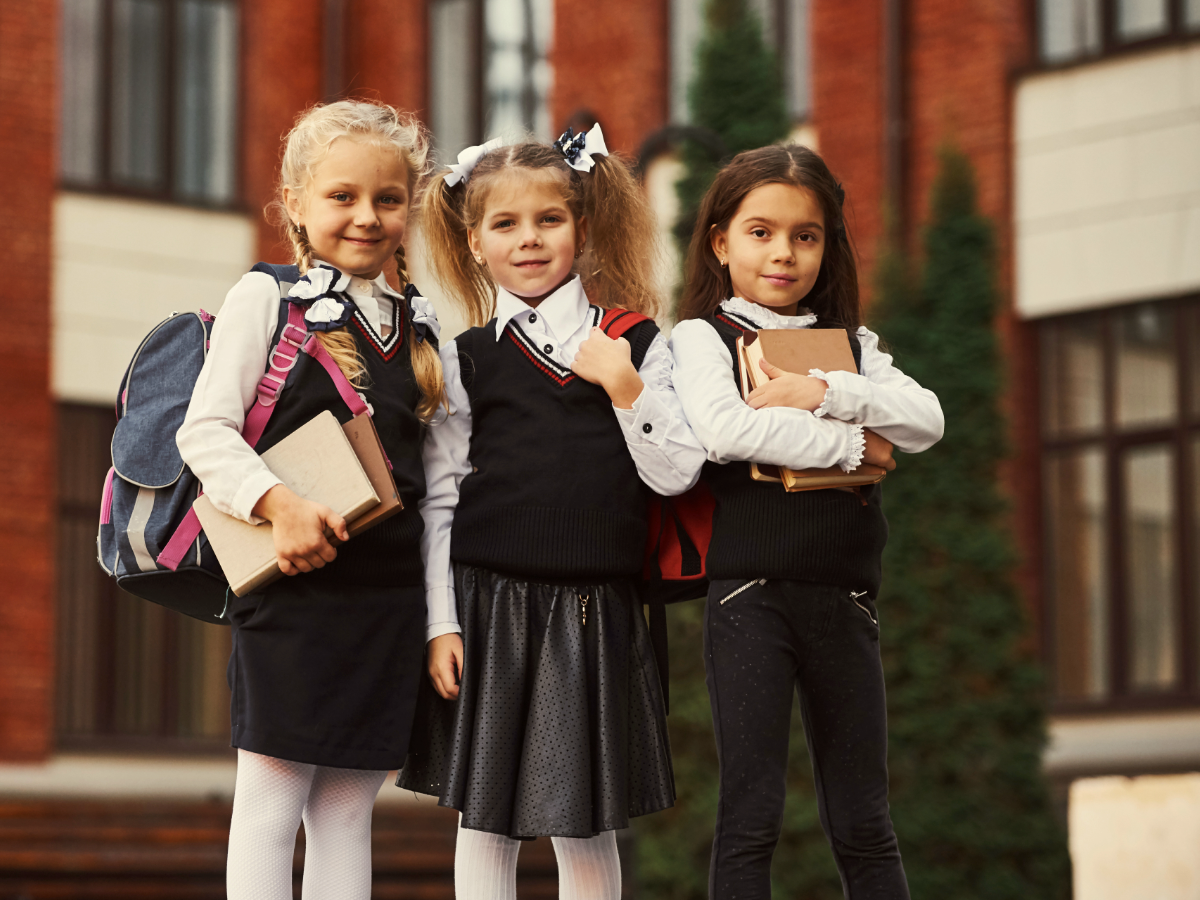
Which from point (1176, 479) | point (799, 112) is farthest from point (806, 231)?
point (799, 112)

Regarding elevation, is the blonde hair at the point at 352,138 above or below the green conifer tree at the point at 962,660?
above

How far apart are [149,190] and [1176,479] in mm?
8603

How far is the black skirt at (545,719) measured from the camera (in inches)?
129

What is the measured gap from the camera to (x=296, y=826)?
3359mm

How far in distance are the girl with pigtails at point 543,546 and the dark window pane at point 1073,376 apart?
25.7ft

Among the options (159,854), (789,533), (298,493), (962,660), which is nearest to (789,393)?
(789,533)

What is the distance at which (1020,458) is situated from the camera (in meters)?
10.9

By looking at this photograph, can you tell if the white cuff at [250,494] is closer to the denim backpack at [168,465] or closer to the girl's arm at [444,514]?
the denim backpack at [168,465]

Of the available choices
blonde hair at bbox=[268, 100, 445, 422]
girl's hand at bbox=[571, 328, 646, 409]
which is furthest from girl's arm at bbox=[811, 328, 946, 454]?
blonde hair at bbox=[268, 100, 445, 422]

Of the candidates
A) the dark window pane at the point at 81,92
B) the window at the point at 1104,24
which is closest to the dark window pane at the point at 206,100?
the dark window pane at the point at 81,92

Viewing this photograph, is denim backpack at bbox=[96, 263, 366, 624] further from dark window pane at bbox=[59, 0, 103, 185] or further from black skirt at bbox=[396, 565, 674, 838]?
dark window pane at bbox=[59, 0, 103, 185]

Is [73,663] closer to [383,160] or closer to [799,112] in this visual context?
[799,112]

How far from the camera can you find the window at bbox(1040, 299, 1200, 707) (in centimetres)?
1015

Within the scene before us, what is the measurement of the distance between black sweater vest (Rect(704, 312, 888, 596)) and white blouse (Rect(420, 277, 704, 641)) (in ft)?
0.34
